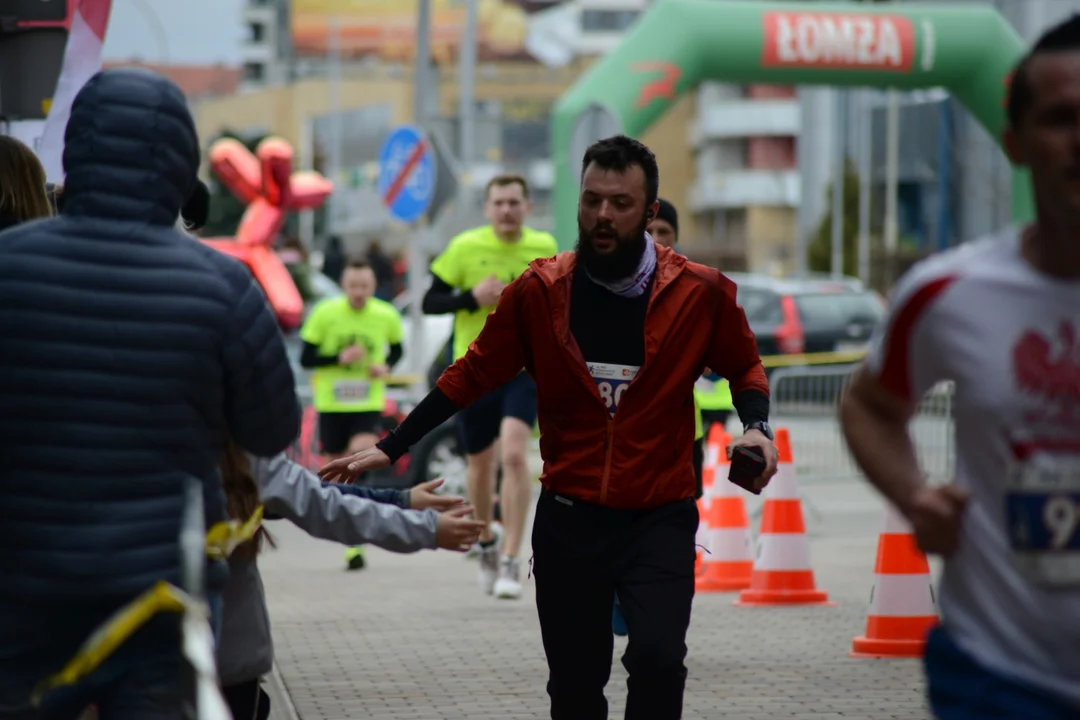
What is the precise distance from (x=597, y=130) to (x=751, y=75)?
7.14 metres

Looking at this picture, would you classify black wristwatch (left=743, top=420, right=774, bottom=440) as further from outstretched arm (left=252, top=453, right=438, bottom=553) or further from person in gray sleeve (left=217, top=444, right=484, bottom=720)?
outstretched arm (left=252, top=453, right=438, bottom=553)

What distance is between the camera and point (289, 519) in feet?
14.6

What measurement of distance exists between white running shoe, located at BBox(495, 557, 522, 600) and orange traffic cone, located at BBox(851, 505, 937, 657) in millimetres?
2373

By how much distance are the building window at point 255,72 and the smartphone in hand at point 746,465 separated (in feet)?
488

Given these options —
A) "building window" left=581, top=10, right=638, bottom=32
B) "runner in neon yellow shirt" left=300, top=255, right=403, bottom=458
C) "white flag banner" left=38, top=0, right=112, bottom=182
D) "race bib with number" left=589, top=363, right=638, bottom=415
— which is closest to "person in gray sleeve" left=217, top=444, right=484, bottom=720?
"race bib with number" left=589, top=363, right=638, bottom=415

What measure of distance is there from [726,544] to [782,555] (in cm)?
86

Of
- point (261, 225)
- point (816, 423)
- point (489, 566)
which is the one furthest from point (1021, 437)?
point (261, 225)

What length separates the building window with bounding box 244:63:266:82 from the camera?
153000mm

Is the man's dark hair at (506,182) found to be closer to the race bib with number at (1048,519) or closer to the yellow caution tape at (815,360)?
the race bib with number at (1048,519)

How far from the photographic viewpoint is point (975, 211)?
168 ft

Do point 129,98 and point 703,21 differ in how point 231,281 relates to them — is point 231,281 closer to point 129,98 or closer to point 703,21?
point 129,98

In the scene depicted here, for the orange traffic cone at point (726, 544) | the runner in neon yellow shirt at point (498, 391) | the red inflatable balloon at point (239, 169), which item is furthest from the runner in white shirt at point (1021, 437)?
the red inflatable balloon at point (239, 169)

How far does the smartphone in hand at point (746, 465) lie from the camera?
17.8ft

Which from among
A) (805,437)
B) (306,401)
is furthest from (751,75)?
(306,401)
